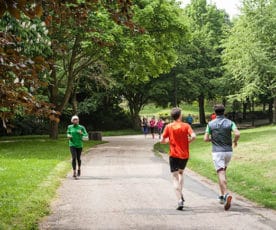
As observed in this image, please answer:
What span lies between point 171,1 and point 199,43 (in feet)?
86.1

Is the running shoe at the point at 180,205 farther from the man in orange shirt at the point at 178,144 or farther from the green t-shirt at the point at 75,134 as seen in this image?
the green t-shirt at the point at 75,134

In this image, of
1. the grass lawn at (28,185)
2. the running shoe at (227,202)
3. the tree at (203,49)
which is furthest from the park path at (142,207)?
the tree at (203,49)

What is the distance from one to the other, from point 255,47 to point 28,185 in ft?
109

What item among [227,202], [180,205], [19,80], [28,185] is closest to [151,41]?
[28,185]

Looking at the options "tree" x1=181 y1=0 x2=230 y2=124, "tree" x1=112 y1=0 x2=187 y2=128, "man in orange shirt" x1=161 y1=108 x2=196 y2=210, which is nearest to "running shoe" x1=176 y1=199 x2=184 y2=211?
"man in orange shirt" x1=161 y1=108 x2=196 y2=210

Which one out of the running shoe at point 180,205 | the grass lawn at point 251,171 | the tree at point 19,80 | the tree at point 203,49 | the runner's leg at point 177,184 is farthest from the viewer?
the tree at point 203,49

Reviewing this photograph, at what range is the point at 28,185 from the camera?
11383 mm

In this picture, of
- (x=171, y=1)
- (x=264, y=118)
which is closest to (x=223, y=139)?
(x=171, y=1)

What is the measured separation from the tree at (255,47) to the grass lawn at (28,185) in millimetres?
25764

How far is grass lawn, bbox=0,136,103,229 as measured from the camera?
798cm

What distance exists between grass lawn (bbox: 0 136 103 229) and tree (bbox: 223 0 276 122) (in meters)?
25.8

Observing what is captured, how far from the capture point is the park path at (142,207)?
7.55 metres

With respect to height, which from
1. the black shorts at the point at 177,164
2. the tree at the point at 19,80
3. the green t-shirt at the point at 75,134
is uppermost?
the tree at the point at 19,80

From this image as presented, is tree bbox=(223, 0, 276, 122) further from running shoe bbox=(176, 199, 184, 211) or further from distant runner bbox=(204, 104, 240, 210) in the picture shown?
running shoe bbox=(176, 199, 184, 211)
